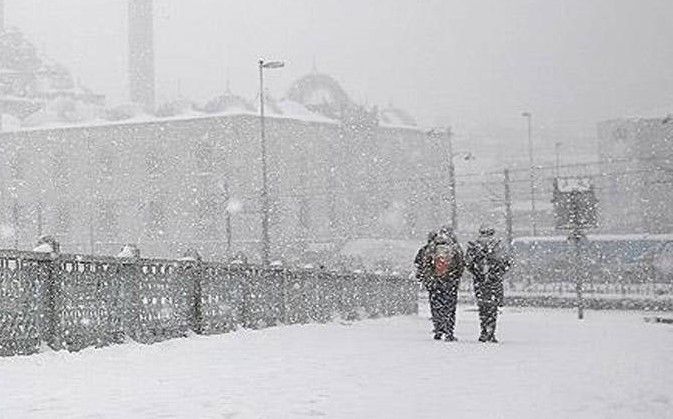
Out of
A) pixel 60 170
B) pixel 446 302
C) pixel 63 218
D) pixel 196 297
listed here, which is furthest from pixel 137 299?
pixel 60 170

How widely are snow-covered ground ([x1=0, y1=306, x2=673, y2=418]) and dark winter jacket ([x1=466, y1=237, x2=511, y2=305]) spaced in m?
0.69

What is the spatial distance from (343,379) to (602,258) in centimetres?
4617

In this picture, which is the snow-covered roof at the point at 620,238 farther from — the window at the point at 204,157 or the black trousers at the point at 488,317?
the black trousers at the point at 488,317

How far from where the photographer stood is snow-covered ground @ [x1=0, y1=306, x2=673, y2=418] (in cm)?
678

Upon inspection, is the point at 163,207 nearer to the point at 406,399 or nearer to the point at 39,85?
the point at 39,85

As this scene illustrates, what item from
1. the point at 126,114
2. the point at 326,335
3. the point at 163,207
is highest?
the point at 126,114

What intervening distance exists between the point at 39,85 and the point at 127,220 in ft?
73.2

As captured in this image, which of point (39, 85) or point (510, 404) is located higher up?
point (39, 85)

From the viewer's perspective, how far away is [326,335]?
13.6m

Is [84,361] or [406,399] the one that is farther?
[84,361]

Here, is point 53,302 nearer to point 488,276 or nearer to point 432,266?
point 432,266

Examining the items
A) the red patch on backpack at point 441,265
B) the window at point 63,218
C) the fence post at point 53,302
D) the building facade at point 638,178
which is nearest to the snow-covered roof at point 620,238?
the building facade at point 638,178

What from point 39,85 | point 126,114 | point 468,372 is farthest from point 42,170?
point 468,372

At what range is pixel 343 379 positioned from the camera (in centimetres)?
834
